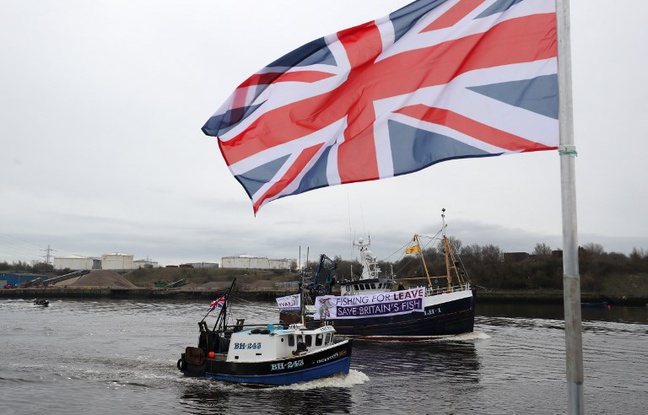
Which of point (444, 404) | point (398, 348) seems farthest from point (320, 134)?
point (398, 348)

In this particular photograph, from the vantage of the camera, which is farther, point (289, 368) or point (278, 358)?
point (278, 358)

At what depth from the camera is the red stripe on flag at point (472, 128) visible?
8248 mm

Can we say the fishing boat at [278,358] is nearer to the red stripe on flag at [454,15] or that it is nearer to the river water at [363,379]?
the river water at [363,379]

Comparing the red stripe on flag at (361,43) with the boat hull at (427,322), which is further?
the boat hull at (427,322)

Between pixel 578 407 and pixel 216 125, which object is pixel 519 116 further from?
pixel 216 125

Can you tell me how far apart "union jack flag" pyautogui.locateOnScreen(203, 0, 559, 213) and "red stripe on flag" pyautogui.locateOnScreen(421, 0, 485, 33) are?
17 mm

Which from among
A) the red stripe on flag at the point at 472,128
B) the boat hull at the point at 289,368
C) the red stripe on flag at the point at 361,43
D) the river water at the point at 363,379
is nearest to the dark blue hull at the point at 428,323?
the river water at the point at 363,379

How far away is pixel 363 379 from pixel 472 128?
31.5 metres

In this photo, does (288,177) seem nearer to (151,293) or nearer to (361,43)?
(361,43)

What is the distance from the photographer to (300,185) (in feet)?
Result: 34.5

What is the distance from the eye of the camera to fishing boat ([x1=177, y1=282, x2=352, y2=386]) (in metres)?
35.1

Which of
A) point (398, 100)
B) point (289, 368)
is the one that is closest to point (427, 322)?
point (289, 368)

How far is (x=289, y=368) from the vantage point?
115ft

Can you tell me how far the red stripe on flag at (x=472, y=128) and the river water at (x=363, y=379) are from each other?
23.0m
